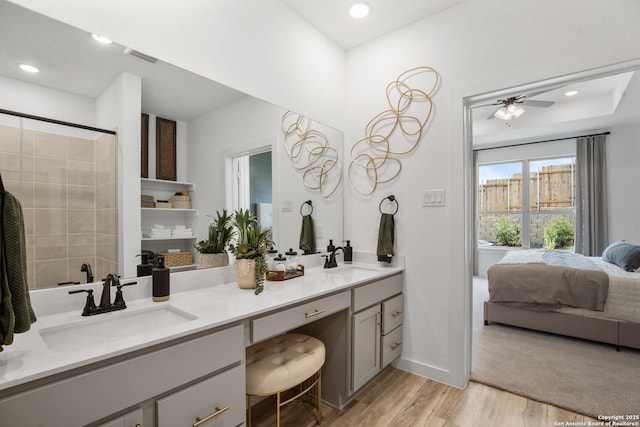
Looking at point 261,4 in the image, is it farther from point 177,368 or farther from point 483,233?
point 483,233

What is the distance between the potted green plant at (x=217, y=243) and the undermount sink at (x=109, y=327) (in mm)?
414

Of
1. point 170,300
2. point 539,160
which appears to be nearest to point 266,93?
point 170,300

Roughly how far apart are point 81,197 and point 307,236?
58.6 inches

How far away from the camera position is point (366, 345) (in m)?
1.99

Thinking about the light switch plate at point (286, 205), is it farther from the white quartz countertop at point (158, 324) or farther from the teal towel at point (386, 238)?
the teal towel at point (386, 238)

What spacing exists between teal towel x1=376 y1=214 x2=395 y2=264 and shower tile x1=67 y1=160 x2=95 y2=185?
1.82 metres

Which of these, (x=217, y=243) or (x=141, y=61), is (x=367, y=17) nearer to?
(x=141, y=61)

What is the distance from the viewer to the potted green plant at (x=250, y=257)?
1.68m

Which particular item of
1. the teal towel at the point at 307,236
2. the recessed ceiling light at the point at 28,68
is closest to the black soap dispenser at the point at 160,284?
the recessed ceiling light at the point at 28,68

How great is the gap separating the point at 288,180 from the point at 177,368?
5.02ft

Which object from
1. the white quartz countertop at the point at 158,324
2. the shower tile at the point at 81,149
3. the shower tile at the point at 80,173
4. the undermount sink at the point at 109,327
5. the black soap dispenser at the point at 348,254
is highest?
the shower tile at the point at 81,149

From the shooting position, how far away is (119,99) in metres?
1.44

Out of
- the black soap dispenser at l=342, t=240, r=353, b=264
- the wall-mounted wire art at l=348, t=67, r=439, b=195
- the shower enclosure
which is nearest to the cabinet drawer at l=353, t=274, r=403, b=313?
the black soap dispenser at l=342, t=240, r=353, b=264

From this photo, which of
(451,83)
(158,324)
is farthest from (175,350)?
(451,83)
